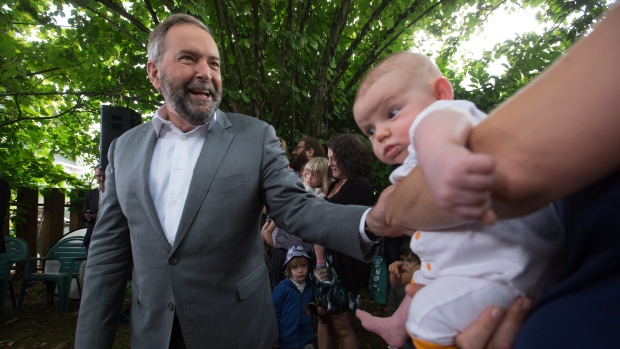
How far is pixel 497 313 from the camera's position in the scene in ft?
2.38

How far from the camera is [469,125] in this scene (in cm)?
62

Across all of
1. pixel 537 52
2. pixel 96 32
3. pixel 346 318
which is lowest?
pixel 346 318

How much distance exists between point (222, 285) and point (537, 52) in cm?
459

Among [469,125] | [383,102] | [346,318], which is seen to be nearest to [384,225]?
[383,102]

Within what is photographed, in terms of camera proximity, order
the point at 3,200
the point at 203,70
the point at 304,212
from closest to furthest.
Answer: the point at 304,212
the point at 203,70
the point at 3,200

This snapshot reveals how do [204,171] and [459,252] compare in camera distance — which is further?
[204,171]

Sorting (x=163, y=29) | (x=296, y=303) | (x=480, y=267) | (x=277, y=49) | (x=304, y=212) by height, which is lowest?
(x=296, y=303)

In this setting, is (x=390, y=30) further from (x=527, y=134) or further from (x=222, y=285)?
(x=527, y=134)

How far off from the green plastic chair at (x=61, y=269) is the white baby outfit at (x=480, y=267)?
23.2 feet

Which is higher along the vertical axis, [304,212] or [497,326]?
[304,212]

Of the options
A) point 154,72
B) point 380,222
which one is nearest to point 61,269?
point 154,72

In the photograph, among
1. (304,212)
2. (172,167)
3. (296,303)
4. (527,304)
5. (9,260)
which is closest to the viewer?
(527,304)

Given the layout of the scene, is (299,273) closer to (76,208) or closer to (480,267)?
(480,267)

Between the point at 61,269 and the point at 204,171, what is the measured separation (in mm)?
6416
